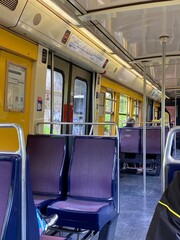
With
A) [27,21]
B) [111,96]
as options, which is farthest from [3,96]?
[111,96]

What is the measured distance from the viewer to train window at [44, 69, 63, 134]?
405 cm

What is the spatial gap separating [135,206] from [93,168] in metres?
1.44

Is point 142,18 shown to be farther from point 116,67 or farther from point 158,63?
point 116,67

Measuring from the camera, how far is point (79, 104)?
201 inches

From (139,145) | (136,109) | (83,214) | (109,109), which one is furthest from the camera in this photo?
(136,109)

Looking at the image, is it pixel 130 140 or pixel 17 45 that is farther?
pixel 130 140

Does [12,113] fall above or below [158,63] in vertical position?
below

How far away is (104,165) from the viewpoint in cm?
293

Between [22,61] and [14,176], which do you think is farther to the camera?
[22,61]

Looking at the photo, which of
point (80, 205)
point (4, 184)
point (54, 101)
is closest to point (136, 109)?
point (54, 101)

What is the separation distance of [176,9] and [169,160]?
1.59m

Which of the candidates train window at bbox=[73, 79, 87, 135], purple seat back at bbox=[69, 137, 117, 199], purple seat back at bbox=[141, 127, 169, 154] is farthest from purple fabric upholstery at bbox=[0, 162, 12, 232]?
purple seat back at bbox=[141, 127, 169, 154]

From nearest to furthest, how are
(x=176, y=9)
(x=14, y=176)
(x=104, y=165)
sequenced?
(x=14, y=176), (x=176, y=9), (x=104, y=165)

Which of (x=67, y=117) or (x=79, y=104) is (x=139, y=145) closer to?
(x=79, y=104)
